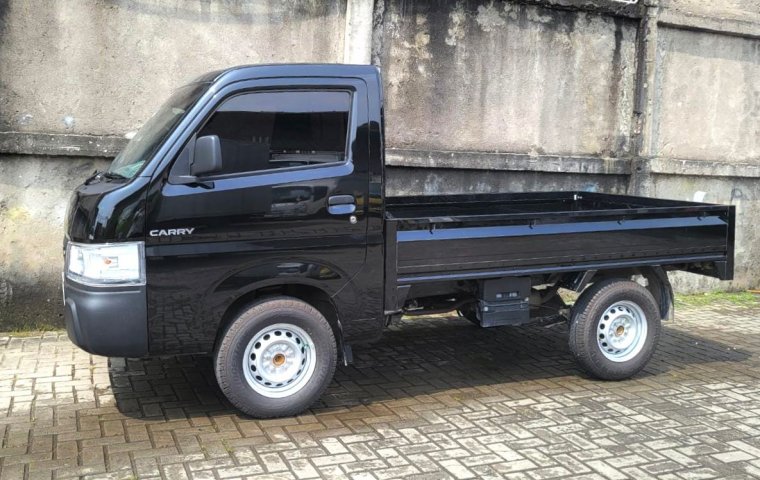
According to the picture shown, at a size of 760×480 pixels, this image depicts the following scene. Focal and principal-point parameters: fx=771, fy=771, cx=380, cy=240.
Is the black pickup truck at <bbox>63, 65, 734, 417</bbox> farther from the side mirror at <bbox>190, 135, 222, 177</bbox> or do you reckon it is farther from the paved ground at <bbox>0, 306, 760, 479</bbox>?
the paved ground at <bbox>0, 306, 760, 479</bbox>

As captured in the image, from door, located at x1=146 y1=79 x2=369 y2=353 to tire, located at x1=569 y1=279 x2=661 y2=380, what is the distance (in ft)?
6.63

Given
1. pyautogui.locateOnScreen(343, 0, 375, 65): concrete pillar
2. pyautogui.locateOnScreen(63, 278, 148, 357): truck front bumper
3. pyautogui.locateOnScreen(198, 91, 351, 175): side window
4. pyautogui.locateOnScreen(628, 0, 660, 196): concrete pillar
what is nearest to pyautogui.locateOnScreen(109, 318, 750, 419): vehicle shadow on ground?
pyautogui.locateOnScreen(63, 278, 148, 357): truck front bumper

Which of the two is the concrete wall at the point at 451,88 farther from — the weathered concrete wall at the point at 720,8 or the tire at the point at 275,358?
the tire at the point at 275,358

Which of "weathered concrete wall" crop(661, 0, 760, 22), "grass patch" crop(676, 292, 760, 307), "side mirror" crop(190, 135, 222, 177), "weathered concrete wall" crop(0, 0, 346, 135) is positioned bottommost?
"grass patch" crop(676, 292, 760, 307)

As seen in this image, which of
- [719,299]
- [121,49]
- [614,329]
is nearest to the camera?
[614,329]

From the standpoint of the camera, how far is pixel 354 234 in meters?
5.35

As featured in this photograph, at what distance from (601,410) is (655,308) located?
1.23 meters

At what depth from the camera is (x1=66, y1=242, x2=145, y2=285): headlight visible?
15.9 feet

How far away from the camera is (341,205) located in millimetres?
5301

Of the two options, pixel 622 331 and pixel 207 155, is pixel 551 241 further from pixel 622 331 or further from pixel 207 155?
pixel 207 155

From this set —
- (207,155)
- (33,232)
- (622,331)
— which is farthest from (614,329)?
(33,232)

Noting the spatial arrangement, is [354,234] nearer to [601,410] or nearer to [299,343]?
[299,343]

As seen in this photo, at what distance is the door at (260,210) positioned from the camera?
16.2 feet

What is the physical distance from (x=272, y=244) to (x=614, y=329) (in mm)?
2991
